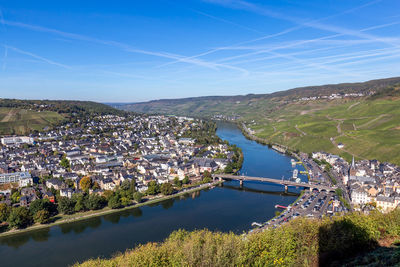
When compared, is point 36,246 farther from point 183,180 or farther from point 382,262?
point 382,262

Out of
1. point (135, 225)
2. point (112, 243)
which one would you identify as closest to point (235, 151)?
point (135, 225)

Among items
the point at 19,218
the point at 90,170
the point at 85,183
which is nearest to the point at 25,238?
the point at 19,218

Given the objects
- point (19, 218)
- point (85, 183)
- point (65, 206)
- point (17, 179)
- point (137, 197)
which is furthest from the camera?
point (17, 179)

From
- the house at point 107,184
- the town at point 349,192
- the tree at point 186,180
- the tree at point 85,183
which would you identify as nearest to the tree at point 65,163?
the tree at point 85,183

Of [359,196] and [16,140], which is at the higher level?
[16,140]

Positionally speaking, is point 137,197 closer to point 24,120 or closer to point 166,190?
point 166,190

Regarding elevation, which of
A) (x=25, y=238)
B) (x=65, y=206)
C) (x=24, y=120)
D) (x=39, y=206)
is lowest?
(x=25, y=238)

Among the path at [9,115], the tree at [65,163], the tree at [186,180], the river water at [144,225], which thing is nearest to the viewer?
the river water at [144,225]

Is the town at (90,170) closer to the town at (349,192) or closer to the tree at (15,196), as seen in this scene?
the tree at (15,196)
